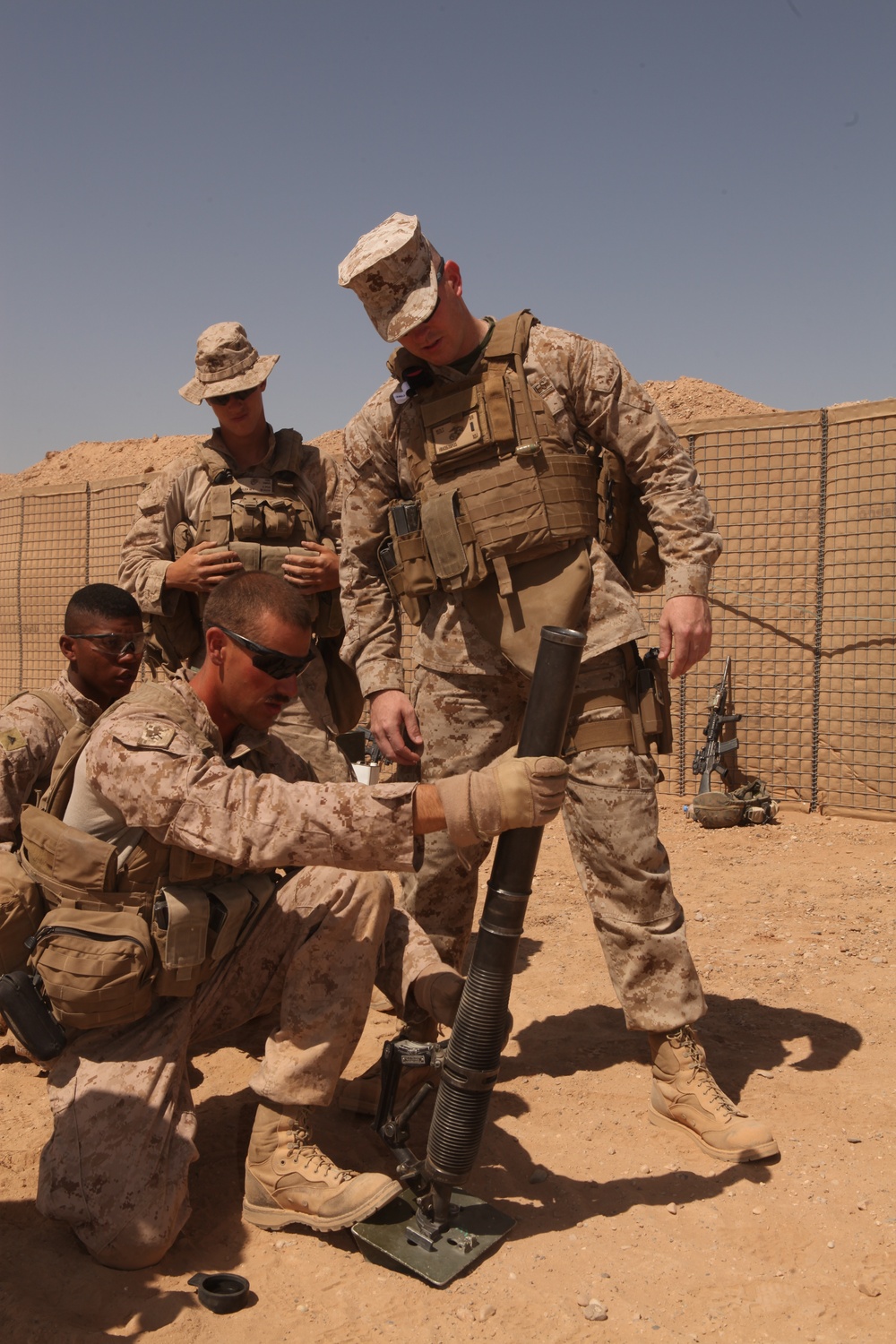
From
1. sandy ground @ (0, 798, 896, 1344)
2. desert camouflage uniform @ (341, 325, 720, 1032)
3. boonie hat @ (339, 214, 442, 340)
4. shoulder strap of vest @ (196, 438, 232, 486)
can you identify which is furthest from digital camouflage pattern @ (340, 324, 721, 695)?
sandy ground @ (0, 798, 896, 1344)

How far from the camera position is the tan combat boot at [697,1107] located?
114 inches

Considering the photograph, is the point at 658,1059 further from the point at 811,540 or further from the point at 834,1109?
the point at 811,540

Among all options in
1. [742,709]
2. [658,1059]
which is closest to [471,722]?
[658,1059]

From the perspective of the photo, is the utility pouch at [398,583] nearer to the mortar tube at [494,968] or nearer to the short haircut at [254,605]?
the short haircut at [254,605]

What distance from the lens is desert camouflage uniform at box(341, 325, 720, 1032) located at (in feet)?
10.2

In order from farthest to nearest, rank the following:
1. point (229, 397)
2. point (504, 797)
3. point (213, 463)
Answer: point (213, 463) → point (229, 397) → point (504, 797)

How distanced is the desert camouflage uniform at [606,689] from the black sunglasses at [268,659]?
66cm

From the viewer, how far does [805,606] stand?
7.70m

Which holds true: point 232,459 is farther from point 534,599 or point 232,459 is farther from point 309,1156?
point 309,1156

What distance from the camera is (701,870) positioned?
6.00 meters

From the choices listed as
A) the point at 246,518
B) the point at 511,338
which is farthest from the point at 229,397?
the point at 511,338

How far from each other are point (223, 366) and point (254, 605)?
1.97 metres

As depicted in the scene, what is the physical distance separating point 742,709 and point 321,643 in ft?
13.7

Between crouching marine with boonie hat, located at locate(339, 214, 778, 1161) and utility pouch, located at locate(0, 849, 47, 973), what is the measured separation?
1.06 meters
